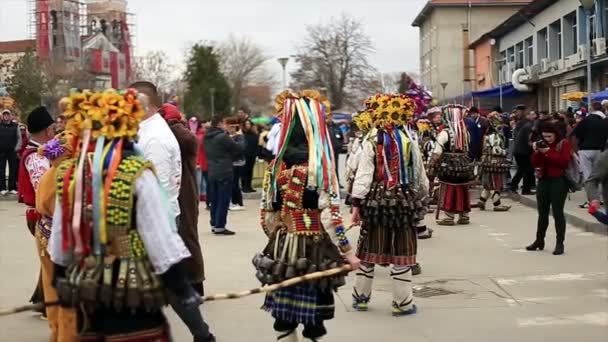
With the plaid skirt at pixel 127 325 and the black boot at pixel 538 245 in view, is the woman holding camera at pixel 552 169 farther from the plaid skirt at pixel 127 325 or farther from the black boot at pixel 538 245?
the plaid skirt at pixel 127 325

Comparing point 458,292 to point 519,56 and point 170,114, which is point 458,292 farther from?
point 519,56

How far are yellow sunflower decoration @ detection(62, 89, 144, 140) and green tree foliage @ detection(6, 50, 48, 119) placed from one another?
36430 mm

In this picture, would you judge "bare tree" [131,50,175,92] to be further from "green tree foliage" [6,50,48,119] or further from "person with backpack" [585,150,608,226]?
"person with backpack" [585,150,608,226]

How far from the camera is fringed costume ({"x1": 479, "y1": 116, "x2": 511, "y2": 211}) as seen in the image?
1634 cm

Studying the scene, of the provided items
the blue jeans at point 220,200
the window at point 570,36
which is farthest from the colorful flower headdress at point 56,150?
the window at point 570,36

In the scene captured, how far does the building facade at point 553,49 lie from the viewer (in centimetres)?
3566

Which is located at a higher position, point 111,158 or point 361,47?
point 361,47

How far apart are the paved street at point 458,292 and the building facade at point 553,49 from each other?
2030cm

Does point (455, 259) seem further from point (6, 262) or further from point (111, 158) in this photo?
point (111, 158)

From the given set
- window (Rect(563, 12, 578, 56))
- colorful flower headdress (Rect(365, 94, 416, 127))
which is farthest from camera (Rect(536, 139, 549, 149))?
window (Rect(563, 12, 578, 56))

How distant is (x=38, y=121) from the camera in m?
7.53

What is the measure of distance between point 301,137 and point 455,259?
5.66 meters

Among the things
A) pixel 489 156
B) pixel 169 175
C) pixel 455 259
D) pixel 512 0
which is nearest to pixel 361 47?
pixel 512 0

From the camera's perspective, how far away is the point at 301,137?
6.20m
